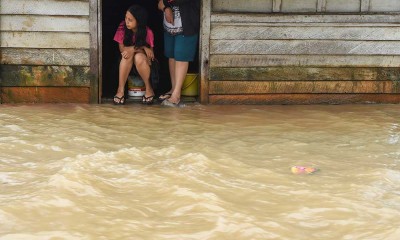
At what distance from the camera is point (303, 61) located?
8.23 meters

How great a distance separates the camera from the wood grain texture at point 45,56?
7.75 meters

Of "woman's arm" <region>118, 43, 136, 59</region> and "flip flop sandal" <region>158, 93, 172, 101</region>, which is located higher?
"woman's arm" <region>118, 43, 136, 59</region>

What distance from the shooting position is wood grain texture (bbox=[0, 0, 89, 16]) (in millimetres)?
7652

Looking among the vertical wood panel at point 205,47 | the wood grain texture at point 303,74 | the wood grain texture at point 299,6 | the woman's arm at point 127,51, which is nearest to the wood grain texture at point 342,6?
the wood grain texture at point 299,6

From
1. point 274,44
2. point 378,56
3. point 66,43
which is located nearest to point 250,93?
point 274,44

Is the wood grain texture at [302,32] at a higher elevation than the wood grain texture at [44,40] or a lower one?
higher

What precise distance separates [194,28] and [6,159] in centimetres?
315

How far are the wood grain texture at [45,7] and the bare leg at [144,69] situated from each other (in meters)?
0.76

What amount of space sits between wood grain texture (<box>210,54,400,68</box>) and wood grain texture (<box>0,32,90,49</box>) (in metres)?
1.49

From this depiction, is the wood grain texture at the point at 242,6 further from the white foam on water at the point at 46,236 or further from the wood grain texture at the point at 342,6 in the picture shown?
the white foam on water at the point at 46,236

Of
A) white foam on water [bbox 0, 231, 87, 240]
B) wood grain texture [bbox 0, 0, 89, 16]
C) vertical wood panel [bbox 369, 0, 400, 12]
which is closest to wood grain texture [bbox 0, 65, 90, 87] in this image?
wood grain texture [bbox 0, 0, 89, 16]

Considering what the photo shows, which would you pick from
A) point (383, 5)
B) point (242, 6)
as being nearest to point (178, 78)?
point (242, 6)

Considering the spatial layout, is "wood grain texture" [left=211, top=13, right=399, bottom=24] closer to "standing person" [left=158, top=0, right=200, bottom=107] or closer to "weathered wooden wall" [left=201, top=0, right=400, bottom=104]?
"weathered wooden wall" [left=201, top=0, right=400, bottom=104]

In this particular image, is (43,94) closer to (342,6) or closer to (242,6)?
(242,6)
